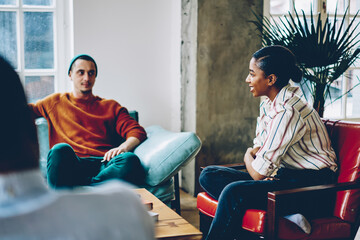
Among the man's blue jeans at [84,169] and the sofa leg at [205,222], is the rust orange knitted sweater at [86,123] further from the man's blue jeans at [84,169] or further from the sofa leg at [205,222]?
the sofa leg at [205,222]

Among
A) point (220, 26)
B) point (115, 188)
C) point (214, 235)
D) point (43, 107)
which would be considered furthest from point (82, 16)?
point (115, 188)

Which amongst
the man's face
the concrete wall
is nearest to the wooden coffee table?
the man's face

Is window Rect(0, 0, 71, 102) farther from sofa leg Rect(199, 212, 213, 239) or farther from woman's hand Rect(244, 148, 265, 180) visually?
woman's hand Rect(244, 148, 265, 180)

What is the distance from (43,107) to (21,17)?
102 cm

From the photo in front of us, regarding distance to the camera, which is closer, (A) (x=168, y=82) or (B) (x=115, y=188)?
(B) (x=115, y=188)

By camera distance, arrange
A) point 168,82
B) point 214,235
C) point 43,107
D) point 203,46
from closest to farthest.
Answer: point 214,235 < point 43,107 < point 203,46 < point 168,82

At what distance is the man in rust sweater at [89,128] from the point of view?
299cm

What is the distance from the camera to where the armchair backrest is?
2236 millimetres

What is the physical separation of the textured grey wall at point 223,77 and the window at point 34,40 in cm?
120

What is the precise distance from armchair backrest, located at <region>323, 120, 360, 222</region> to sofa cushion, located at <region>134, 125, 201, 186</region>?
35.7 inches

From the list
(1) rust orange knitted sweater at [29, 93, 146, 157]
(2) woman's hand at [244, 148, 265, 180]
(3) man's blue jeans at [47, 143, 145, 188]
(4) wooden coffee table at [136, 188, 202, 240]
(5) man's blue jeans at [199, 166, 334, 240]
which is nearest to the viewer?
(4) wooden coffee table at [136, 188, 202, 240]

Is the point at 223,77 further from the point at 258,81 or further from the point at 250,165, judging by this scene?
the point at 250,165

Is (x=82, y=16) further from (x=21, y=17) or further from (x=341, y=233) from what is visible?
(x=341, y=233)

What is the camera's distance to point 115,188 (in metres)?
0.59
